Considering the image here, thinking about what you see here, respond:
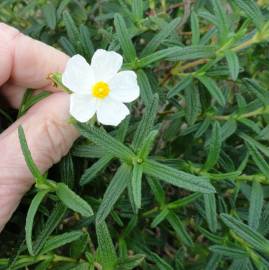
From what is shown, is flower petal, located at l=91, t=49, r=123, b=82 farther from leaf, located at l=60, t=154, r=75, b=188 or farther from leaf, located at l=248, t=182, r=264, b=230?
leaf, located at l=248, t=182, r=264, b=230

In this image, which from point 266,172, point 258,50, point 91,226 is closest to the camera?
point 266,172

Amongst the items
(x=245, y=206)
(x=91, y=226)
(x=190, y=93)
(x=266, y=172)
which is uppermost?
(x=190, y=93)

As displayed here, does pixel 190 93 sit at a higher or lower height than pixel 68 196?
lower

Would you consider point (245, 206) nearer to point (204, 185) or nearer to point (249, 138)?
point (249, 138)

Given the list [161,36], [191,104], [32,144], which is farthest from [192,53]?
[32,144]

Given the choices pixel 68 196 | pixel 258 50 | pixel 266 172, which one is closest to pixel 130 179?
pixel 68 196

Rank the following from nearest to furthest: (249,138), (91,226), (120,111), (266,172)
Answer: (120,111) < (266,172) < (249,138) < (91,226)

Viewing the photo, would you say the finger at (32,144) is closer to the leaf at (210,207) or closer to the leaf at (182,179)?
the leaf at (182,179)
